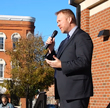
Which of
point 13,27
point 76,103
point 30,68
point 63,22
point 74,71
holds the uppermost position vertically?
point 13,27

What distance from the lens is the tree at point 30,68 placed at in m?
32.9

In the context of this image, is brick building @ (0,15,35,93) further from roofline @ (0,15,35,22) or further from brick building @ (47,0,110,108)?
brick building @ (47,0,110,108)

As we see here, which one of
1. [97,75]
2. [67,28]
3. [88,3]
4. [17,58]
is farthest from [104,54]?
[17,58]

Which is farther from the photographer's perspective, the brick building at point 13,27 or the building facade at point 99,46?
the brick building at point 13,27

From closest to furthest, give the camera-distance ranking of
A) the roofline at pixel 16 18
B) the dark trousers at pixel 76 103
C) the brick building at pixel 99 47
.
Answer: the dark trousers at pixel 76 103 < the brick building at pixel 99 47 < the roofline at pixel 16 18

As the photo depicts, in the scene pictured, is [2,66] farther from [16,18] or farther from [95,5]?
[95,5]

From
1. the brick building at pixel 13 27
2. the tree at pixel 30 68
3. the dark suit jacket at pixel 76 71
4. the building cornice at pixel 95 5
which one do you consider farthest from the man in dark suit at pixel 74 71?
the brick building at pixel 13 27

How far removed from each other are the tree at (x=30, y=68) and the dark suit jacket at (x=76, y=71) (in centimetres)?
2908

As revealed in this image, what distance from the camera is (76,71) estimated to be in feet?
11.0

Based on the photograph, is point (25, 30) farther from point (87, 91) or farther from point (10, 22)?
point (87, 91)

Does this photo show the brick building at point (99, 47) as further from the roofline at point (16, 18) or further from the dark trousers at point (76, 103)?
the roofline at point (16, 18)

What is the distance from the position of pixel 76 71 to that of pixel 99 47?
20.3 feet

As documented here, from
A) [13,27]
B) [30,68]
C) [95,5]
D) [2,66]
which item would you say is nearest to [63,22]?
[95,5]

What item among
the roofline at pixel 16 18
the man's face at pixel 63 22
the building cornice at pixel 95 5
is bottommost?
the man's face at pixel 63 22
